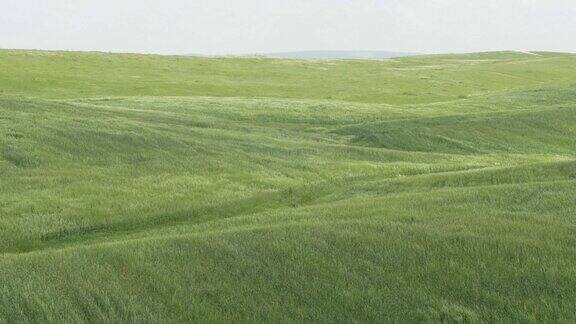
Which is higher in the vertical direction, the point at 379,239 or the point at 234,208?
the point at 379,239

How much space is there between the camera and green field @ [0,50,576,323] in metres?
10.9

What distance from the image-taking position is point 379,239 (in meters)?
13.5

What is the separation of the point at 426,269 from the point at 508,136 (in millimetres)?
32564

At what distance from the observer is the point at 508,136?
42.1m

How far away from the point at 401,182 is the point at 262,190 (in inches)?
193

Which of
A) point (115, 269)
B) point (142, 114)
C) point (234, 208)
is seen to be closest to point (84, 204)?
point (234, 208)

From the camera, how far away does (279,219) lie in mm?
16312

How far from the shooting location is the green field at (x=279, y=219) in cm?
1092

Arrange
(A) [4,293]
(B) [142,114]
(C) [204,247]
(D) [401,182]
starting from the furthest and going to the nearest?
(B) [142,114]
(D) [401,182]
(C) [204,247]
(A) [4,293]

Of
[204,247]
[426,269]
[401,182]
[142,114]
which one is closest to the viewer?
[426,269]

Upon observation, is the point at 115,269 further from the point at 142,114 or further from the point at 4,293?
the point at 142,114

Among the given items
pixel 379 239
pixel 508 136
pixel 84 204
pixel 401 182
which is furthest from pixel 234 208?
pixel 508 136

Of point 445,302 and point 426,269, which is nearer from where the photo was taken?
point 445,302

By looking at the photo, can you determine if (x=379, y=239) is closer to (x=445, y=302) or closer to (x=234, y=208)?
(x=445, y=302)
